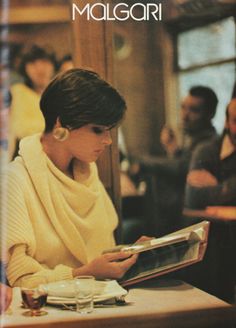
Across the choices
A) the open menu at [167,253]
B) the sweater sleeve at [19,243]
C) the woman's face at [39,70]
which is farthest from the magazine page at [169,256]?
the woman's face at [39,70]

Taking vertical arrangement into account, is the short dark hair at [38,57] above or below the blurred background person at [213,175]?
above

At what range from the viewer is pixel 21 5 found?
1.88 meters

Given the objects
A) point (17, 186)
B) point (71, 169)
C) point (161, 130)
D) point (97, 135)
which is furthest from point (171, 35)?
point (17, 186)

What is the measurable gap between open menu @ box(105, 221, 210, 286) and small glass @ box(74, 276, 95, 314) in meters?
0.25

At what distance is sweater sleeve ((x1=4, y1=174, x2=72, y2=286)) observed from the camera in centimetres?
178

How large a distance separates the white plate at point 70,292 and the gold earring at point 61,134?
0.48 meters

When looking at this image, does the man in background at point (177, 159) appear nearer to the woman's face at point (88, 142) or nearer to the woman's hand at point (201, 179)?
the woman's hand at point (201, 179)

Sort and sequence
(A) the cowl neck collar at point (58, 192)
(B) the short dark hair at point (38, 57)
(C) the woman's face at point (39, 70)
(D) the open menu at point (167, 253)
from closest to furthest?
(D) the open menu at point (167, 253)
(A) the cowl neck collar at point (58, 192)
(B) the short dark hair at point (38, 57)
(C) the woman's face at point (39, 70)

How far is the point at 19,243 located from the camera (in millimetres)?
1778

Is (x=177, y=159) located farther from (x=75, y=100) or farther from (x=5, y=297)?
(x=5, y=297)

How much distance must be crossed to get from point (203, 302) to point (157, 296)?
15 cm

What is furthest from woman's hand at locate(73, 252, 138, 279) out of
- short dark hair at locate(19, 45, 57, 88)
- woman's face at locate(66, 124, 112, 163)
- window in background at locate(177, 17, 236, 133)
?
short dark hair at locate(19, 45, 57, 88)

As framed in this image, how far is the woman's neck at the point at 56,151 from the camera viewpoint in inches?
73.4

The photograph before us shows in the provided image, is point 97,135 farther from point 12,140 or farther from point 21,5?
point 21,5
